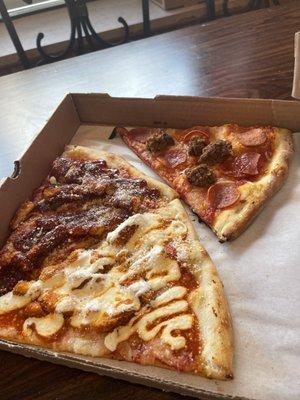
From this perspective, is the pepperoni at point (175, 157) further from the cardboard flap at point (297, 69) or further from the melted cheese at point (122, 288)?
the cardboard flap at point (297, 69)

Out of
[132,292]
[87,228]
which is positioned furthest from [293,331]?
[87,228]

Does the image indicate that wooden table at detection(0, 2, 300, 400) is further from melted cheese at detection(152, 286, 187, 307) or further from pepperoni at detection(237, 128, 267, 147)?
melted cheese at detection(152, 286, 187, 307)

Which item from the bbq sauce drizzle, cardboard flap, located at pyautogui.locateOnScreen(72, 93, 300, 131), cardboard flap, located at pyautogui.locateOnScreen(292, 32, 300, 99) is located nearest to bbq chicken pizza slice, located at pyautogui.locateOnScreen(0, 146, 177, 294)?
the bbq sauce drizzle

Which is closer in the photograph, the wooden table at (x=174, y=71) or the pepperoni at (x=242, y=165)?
the pepperoni at (x=242, y=165)

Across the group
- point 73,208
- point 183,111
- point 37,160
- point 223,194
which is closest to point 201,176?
point 223,194

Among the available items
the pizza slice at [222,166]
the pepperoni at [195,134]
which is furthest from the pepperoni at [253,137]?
the pepperoni at [195,134]

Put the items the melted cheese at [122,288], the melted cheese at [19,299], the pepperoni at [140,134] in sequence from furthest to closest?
the pepperoni at [140,134]
the melted cheese at [19,299]
the melted cheese at [122,288]

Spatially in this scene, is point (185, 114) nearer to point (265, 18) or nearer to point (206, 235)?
point (206, 235)

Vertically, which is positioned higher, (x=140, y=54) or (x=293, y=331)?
(x=140, y=54)
